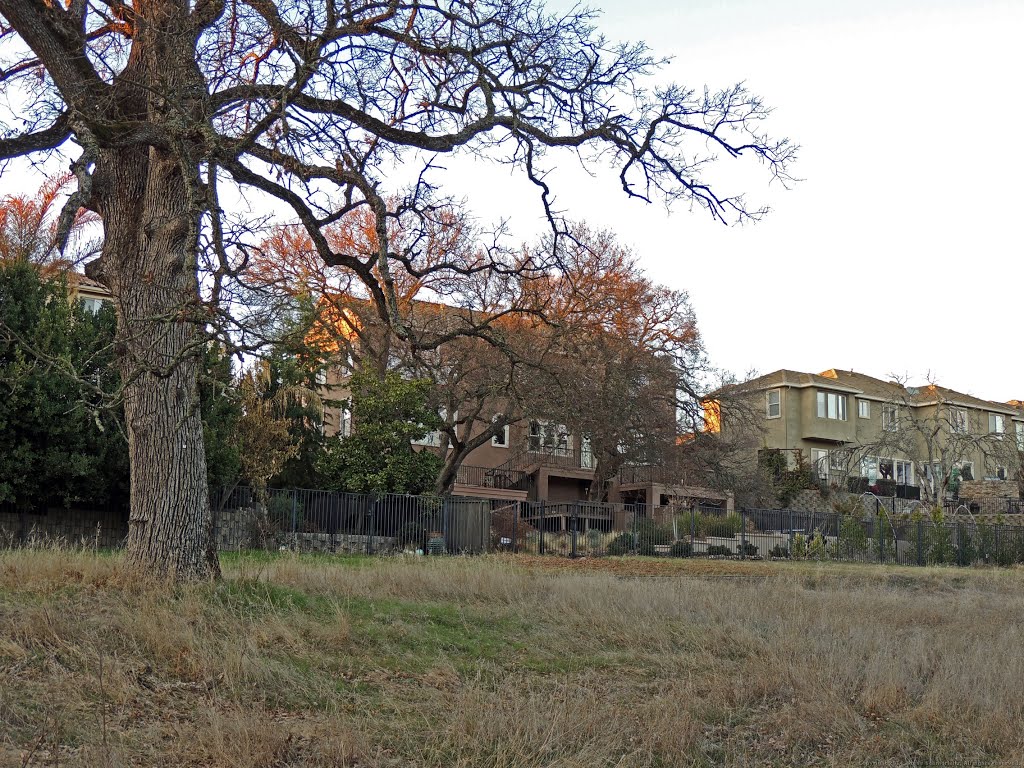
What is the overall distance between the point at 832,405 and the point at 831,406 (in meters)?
0.11

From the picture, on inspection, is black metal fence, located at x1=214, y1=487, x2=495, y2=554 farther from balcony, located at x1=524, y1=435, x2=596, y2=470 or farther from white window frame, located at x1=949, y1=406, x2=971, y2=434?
white window frame, located at x1=949, y1=406, x2=971, y2=434

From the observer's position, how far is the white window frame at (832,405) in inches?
2044

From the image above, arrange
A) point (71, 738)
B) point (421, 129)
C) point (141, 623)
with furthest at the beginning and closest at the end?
point (421, 129) → point (141, 623) → point (71, 738)

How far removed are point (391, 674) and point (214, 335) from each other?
353 centimetres

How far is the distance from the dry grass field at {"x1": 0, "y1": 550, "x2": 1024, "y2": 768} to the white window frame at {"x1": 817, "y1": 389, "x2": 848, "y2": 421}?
3956 cm

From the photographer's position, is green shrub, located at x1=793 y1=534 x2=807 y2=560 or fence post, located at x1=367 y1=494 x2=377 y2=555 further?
green shrub, located at x1=793 y1=534 x2=807 y2=560

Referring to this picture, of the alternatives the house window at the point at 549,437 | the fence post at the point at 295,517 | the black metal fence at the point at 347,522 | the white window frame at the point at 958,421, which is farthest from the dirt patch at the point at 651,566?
the white window frame at the point at 958,421

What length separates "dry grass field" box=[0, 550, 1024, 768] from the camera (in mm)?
7000

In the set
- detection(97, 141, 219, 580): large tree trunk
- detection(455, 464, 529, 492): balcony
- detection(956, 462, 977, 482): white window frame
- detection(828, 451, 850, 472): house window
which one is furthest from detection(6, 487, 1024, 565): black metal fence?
detection(956, 462, 977, 482): white window frame

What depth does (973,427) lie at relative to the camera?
54.3 m

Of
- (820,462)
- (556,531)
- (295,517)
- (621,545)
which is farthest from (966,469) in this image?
A: (295,517)

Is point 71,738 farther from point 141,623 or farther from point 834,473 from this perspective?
point 834,473

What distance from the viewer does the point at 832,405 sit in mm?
52562

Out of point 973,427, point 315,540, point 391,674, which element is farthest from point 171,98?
point 973,427
